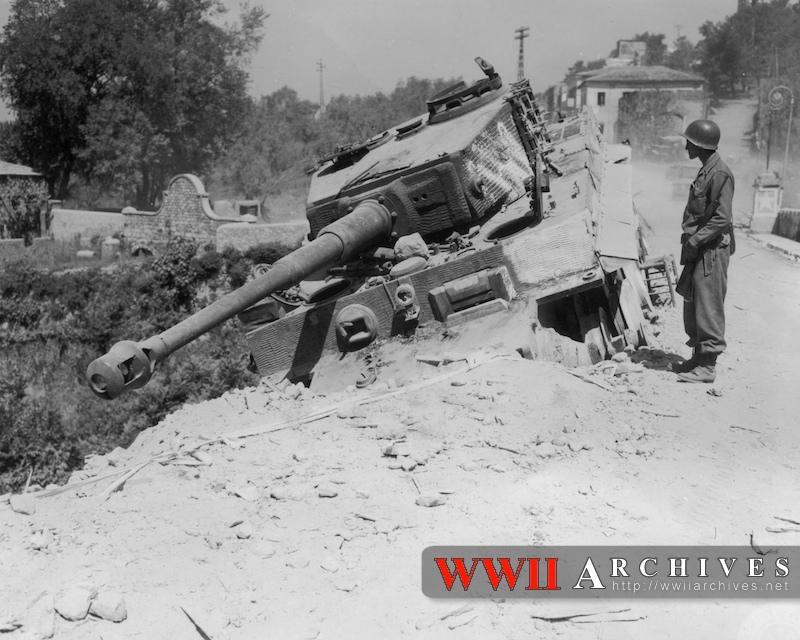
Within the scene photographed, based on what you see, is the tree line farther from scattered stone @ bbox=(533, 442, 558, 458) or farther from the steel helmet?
scattered stone @ bbox=(533, 442, 558, 458)

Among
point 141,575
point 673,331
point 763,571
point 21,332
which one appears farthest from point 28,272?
point 763,571

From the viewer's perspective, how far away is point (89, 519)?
479 centimetres

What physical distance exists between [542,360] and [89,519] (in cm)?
341

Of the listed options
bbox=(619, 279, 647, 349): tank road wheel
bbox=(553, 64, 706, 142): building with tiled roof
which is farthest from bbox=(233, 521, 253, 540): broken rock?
bbox=(553, 64, 706, 142): building with tiled roof

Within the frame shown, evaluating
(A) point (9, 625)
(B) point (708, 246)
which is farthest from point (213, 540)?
(B) point (708, 246)

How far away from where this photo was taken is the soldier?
6.16m

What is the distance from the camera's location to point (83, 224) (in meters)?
28.1

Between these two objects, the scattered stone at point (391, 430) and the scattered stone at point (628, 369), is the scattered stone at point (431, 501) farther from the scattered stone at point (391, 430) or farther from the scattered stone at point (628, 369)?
the scattered stone at point (628, 369)

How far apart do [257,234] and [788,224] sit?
1249 cm

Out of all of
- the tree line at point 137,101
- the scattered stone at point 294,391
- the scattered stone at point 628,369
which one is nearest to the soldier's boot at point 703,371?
the scattered stone at point 628,369

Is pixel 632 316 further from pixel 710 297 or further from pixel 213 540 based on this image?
pixel 213 540

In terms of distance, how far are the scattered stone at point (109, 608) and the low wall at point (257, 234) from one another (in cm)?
1833

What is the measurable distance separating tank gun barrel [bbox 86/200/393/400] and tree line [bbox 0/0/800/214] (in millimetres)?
20245

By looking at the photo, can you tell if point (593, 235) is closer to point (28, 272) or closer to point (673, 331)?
point (673, 331)
